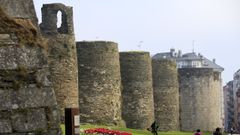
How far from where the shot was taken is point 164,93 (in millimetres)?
A: 54500

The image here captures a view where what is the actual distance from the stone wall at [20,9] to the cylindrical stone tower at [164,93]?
4635 cm

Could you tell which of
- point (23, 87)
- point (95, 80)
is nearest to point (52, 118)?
point (23, 87)

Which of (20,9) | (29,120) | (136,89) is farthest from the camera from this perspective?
(136,89)

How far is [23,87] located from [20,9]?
873 mm

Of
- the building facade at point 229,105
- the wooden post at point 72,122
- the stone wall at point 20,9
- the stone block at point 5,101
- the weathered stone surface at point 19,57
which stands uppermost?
the stone wall at point 20,9

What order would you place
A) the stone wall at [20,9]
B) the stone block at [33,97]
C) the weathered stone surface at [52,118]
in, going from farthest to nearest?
1. the stone wall at [20,9]
2. the weathered stone surface at [52,118]
3. the stone block at [33,97]

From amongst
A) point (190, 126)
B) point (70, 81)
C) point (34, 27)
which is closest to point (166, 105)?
point (190, 126)

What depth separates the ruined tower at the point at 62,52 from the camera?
36.2 metres

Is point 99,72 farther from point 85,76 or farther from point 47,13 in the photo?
point 47,13

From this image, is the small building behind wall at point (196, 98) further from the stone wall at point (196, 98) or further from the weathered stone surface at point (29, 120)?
the weathered stone surface at point (29, 120)

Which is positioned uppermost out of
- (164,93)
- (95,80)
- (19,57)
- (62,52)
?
(62,52)

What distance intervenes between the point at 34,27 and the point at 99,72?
113 ft

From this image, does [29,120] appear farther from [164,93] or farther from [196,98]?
[196,98]

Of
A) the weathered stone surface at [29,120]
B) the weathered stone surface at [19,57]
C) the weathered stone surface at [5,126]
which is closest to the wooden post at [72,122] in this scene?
the weathered stone surface at [29,120]
